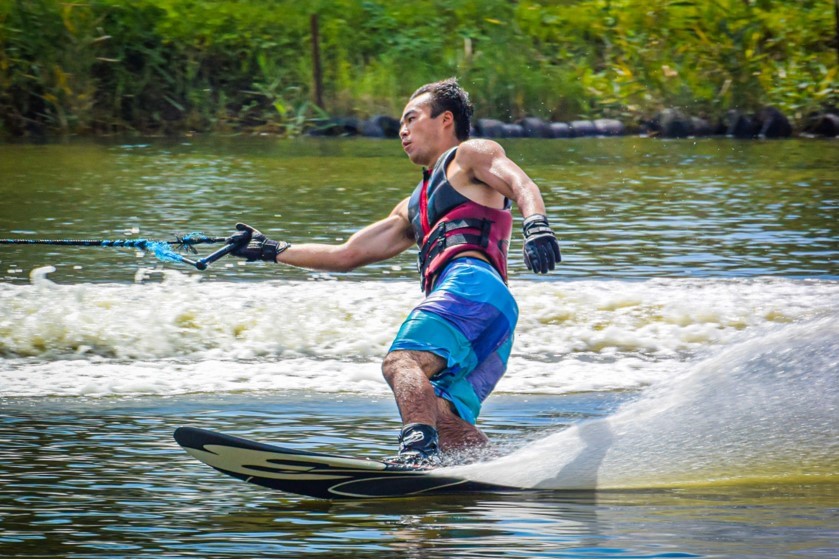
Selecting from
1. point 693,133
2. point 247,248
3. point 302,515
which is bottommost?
point 693,133

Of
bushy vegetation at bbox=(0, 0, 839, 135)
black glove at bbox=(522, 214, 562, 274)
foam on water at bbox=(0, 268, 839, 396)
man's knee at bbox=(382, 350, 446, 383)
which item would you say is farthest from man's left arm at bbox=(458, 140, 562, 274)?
bushy vegetation at bbox=(0, 0, 839, 135)

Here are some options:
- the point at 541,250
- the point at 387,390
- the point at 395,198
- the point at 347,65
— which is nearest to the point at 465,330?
the point at 541,250

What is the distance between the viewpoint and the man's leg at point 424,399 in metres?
4.61

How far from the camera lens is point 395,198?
13.6m

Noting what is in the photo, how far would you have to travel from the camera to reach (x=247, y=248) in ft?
17.5

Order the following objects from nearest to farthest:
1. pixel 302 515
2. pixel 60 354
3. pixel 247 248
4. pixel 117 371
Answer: pixel 302 515 → pixel 247 248 → pixel 117 371 → pixel 60 354

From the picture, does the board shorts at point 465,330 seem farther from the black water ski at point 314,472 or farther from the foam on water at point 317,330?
the foam on water at point 317,330

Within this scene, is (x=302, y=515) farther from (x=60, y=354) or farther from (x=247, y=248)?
(x=60, y=354)

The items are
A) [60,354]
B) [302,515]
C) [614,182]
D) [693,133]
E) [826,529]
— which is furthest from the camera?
[693,133]

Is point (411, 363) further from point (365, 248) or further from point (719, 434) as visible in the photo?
point (719, 434)

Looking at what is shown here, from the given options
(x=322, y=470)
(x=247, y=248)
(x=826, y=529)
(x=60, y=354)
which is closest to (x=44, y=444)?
(x=247, y=248)

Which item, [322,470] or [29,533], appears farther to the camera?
[322,470]

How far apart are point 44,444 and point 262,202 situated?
25.7 feet

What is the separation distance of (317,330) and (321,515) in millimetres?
3315
